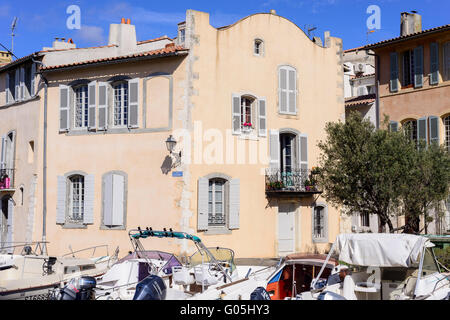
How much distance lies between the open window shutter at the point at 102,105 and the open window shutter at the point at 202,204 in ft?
14.1

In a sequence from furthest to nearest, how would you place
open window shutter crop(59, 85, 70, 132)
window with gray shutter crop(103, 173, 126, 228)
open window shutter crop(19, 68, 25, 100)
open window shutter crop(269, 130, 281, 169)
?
open window shutter crop(19, 68, 25, 100)
open window shutter crop(59, 85, 70, 132)
open window shutter crop(269, 130, 281, 169)
window with gray shutter crop(103, 173, 126, 228)

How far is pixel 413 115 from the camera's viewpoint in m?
25.0

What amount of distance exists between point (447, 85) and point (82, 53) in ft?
48.6

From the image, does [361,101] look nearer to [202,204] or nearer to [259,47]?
[259,47]

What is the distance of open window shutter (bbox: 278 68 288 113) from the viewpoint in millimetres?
22719

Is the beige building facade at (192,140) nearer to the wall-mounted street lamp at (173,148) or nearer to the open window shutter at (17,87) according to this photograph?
the wall-mounted street lamp at (173,148)

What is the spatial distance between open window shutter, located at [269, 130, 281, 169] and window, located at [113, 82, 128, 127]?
544cm

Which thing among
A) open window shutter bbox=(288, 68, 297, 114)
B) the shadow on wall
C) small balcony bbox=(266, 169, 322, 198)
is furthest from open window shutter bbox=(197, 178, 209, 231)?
open window shutter bbox=(288, 68, 297, 114)

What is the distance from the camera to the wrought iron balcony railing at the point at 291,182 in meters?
21.8

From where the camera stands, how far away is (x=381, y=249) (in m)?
12.3

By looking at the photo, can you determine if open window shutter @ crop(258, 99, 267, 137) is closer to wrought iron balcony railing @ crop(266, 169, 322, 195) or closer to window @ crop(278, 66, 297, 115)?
window @ crop(278, 66, 297, 115)

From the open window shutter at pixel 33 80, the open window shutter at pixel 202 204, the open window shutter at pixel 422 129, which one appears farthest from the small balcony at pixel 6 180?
the open window shutter at pixel 422 129

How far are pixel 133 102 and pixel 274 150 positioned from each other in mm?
5516
